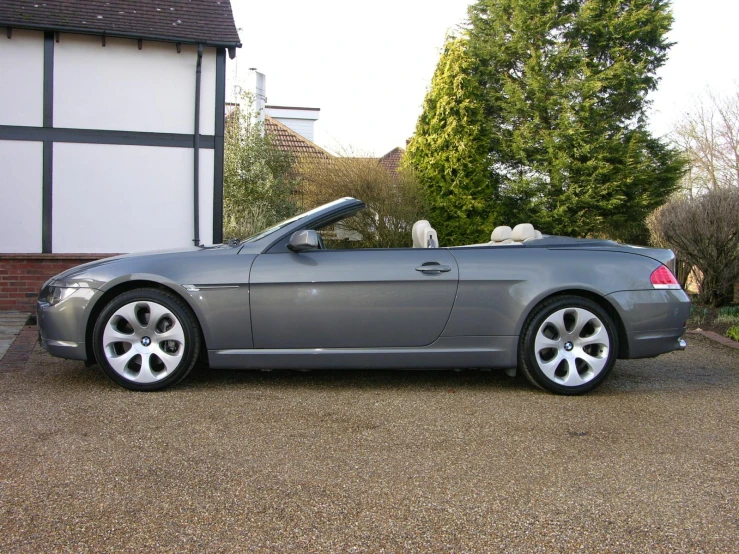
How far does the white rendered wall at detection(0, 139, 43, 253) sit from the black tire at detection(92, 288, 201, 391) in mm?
5530

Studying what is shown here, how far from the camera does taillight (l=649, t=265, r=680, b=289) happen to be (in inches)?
188

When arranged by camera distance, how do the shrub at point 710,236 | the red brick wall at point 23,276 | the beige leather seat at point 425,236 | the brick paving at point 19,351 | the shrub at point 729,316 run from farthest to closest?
the shrub at point 710,236 → the red brick wall at point 23,276 → the shrub at point 729,316 → the brick paving at point 19,351 → the beige leather seat at point 425,236

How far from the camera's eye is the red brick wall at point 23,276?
895cm

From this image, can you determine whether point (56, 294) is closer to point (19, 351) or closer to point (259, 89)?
point (19, 351)

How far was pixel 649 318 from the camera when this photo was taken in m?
4.73

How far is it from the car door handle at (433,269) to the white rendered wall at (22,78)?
7.09 meters

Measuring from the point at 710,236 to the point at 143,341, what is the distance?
28.1 feet

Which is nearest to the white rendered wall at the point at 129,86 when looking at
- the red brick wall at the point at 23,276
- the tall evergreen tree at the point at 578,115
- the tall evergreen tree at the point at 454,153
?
the red brick wall at the point at 23,276

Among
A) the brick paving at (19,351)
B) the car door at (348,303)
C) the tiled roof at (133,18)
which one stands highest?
the tiled roof at (133,18)

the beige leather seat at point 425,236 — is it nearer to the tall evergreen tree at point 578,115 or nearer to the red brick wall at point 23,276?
the red brick wall at point 23,276

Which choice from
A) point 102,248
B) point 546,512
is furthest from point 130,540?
point 102,248

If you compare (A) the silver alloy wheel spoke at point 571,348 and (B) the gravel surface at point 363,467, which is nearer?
(B) the gravel surface at point 363,467

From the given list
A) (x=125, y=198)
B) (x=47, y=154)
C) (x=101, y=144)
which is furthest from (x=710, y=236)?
(x=47, y=154)

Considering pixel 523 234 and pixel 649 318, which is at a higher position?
pixel 523 234
